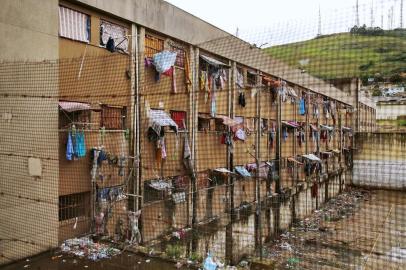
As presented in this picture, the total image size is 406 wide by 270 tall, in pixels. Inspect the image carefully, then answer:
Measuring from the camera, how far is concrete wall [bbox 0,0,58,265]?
5.29 meters

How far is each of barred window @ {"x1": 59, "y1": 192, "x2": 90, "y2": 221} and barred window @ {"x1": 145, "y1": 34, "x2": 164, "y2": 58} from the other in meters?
3.80

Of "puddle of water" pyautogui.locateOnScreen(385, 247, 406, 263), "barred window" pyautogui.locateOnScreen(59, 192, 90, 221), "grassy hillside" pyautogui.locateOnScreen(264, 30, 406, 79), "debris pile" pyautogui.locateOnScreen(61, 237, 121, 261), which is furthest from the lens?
"puddle of water" pyautogui.locateOnScreen(385, 247, 406, 263)

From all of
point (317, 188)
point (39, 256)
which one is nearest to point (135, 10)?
point (39, 256)

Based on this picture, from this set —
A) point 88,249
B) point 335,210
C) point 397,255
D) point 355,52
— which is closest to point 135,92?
point 88,249

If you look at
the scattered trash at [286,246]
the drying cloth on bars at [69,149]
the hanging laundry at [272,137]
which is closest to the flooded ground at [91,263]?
the drying cloth on bars at [69,149]

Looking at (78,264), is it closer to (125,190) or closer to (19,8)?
(125,190)

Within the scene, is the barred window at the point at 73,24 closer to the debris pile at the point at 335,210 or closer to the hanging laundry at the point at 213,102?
the hanging laundry at the point at 213,102

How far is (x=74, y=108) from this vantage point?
6.57 metres

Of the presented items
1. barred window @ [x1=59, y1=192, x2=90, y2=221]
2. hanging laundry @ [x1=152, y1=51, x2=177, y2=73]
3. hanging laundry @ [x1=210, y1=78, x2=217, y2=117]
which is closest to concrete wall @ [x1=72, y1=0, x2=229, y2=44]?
hanging laundry @ [x1=152, y1=51, x2=177, y2=73]

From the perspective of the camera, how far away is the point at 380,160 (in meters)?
23.1

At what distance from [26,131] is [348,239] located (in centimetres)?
1304

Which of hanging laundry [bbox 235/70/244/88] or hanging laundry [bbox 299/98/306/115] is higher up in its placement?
hanging laundry [bbox 235/70/244/88]

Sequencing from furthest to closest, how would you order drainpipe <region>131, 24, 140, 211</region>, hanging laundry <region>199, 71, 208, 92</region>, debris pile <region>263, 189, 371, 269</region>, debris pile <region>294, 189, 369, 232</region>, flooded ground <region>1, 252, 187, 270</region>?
1. debris pile <region>294, 189, 369, 232</region>
2. debris pile <region>263, 189, 371, 269</region>
3. hanging laundry <region>199, 71, 208, 92</region>
4. drainpipe <region>131, 24, 140, 211</region>
5. flooded ground <region>1, 252, 187, 270</region>

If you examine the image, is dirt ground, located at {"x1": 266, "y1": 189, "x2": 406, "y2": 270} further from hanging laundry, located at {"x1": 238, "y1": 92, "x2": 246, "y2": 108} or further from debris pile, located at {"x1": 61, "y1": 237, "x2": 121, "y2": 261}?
debris pile, located at {"x1": 61, "y1": 237, "x2": 121, "y2": 261}
